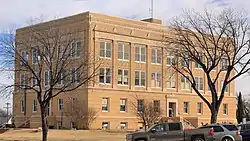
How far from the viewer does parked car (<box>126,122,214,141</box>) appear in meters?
34.5

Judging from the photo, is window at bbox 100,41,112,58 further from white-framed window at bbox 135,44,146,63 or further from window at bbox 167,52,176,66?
window at bbox 167,52,176,66

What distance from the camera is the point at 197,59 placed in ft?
169

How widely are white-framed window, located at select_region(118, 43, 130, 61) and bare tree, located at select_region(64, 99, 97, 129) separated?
9105 mm

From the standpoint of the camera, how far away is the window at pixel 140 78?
78.9 metres

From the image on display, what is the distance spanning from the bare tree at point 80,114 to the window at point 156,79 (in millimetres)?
12724

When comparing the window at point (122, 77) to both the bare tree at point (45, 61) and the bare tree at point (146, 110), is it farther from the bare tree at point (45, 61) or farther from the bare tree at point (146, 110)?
Result: the bare tree at point (45, 61)

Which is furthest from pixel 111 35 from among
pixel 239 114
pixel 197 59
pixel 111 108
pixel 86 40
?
pixel 239 114

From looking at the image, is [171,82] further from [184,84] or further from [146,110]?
[146,110]

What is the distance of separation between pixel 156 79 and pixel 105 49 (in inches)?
439

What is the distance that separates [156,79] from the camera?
81.9 metres

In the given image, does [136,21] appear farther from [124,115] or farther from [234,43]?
[234,43]

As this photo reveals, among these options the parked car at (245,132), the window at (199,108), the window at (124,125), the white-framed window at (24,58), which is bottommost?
the window at (124,125)

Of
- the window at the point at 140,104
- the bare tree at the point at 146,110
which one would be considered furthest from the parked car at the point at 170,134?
the window at the point at 140,104

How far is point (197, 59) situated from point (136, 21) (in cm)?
2810
